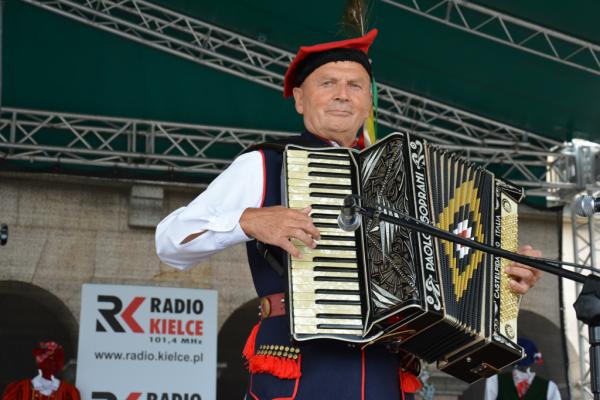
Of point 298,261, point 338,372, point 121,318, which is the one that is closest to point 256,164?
point 298,261

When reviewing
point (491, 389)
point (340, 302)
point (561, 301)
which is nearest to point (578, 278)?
point (340, 302)

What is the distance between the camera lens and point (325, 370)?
2.85 m

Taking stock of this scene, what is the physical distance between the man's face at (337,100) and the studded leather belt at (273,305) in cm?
56

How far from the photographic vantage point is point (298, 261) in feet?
9.07

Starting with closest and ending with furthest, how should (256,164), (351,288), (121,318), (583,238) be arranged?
(351,288), (256,164), (121,318), (583,238)

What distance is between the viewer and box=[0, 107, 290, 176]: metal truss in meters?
8.29

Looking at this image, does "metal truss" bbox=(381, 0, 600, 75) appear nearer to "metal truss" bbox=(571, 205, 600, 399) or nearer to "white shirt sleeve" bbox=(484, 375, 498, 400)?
"metal truss" bbox=(571, 205, 600, 399)

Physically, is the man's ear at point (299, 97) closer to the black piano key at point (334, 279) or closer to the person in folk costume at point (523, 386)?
the black piano key at point (334, 279)

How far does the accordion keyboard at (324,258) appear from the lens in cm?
272

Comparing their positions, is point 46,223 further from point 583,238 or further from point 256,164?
point 256,164

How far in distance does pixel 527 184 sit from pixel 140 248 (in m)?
3.40

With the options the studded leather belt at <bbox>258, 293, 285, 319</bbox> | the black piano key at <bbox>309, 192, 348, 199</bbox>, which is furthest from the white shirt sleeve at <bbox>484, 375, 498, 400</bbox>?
the black piano key at <bbox>309, 192, 348, 199</bbox>

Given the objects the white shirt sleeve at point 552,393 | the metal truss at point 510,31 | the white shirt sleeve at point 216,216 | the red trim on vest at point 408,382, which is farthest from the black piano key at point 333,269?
the white shirt sleeve at point 552,393

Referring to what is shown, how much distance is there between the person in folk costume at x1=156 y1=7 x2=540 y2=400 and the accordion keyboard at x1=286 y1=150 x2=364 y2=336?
0.05 m
